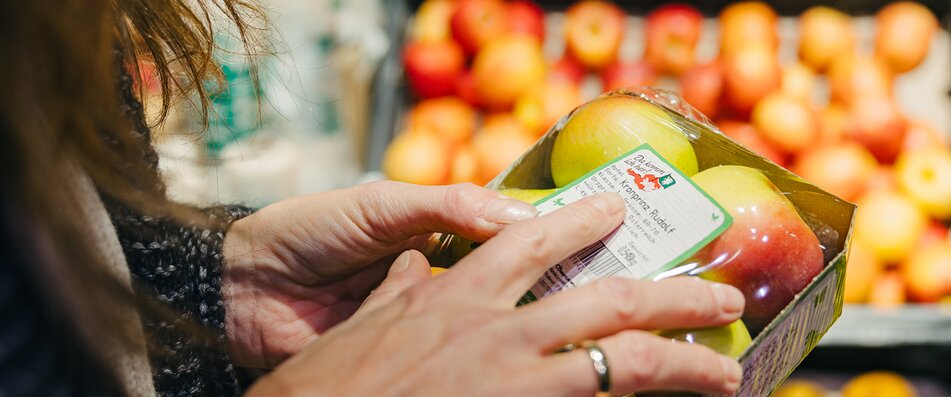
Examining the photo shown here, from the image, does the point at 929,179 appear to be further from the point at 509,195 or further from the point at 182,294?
the point at 182,294

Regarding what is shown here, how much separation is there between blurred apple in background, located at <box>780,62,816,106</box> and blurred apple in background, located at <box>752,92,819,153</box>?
0.22 ft

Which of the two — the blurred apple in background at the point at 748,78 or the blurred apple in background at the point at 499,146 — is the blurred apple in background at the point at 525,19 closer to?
the blurred apple in background at the point at 499,146

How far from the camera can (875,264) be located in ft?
4.97

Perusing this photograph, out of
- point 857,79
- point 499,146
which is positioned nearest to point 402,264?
point 499,146

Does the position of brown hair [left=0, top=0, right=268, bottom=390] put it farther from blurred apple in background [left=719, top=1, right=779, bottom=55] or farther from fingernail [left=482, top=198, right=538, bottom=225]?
blurred apple in background [left=719, top=1, right=779, bottom=55]

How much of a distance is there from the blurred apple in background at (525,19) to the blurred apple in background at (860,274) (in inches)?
40.2

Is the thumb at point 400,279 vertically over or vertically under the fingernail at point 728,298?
over

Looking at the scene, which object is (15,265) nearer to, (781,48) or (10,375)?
(10,375)

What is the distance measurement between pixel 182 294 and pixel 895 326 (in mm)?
1395

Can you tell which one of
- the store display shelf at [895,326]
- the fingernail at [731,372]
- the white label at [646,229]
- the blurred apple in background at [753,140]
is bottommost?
the store display shelf at [895,326]

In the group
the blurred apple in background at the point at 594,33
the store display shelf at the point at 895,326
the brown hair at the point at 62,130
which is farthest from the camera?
the blurred apple in background at the point at 594,33

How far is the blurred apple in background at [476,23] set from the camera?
1974 millimetres

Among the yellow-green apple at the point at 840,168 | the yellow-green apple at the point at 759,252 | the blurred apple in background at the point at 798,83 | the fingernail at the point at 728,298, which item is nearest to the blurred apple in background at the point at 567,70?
the blurred apple in background at the point at 798,83

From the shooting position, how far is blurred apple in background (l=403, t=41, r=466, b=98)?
1.93 metres
